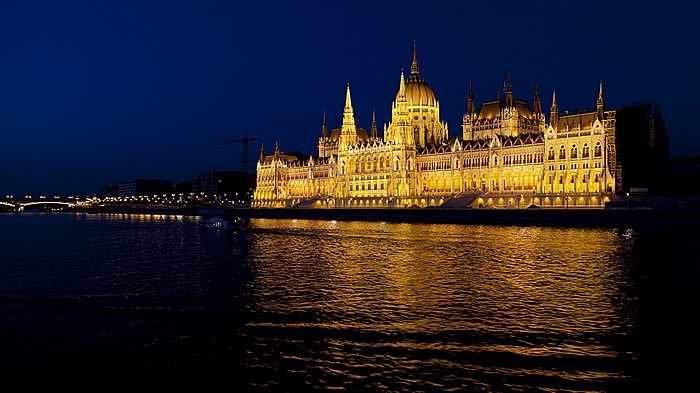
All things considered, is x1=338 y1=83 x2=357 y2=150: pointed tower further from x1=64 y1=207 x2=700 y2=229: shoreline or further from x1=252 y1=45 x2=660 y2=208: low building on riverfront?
x1=64 y1=207 x2=700 y2=229: shoreline

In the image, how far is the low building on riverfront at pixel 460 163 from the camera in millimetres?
87375

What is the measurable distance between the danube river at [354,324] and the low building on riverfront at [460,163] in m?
57.8

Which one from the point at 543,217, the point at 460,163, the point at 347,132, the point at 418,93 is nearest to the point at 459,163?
the point at 460,163

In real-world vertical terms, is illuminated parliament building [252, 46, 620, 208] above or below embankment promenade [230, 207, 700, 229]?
above

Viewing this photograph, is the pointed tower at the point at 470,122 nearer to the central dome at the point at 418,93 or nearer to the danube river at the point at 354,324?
the central dome at the point at 418,93

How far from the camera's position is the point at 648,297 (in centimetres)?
2055

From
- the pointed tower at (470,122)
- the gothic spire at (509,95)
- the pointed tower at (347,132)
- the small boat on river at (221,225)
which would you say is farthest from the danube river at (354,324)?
the pointed tower at (347,132)

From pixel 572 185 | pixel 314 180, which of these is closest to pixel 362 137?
pixel 314 180

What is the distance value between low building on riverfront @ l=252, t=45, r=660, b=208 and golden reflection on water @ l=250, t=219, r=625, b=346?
1982 inches

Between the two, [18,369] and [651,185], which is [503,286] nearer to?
[18,369]

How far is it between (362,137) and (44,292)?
13022cm

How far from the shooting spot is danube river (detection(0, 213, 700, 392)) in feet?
40.2

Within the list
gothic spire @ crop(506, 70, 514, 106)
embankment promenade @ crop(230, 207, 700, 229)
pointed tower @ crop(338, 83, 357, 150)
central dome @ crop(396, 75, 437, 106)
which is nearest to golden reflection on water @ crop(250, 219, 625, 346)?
embankment promenade @ crop(230, 207, 700, 229)

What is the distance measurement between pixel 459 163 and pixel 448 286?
283ft
